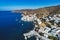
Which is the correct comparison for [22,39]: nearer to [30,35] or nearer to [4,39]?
[30,35]

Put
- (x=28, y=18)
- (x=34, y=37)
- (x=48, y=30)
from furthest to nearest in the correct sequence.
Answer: (x=28, y=18) < (x=48, y=30) < (x=34, y=37)

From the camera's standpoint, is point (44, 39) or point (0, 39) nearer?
point (44, 39)

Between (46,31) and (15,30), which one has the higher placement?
(46,31)

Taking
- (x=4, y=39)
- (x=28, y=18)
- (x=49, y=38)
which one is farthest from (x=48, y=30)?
(x=28, y=18)

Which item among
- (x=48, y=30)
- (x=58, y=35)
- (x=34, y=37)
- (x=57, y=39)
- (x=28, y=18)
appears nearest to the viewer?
(x=57, y=39)

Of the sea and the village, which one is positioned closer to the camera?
the village

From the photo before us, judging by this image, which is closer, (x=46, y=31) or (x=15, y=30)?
(x=46, y=31)

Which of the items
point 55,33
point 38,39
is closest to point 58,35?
point 55,33

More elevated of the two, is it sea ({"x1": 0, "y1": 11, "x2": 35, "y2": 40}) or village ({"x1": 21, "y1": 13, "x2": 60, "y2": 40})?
village ({"x1": 21, "y1": 13, "x2": 60, "y2": 40})

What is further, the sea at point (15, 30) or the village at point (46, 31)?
the sea at point (15, 30)

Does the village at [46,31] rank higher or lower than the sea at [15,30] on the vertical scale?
higher

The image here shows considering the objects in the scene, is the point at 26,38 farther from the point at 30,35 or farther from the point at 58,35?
the point at 58,35
